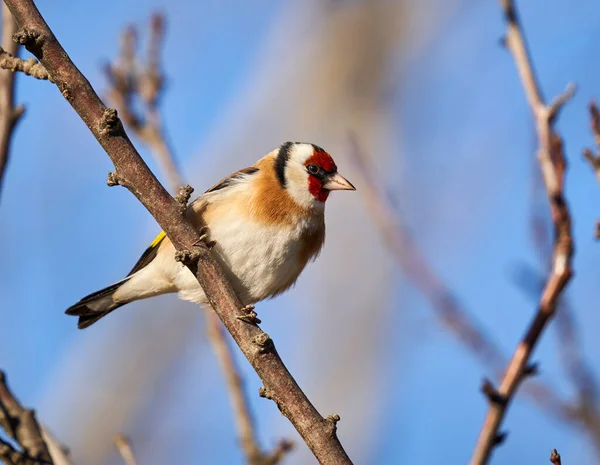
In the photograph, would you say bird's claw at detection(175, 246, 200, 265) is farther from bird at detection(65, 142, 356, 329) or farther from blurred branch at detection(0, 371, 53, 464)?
bird at detection(65, 142, 356, 329)

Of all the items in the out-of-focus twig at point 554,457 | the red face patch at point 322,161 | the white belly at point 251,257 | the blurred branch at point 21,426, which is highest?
the red face patch at point 322,161

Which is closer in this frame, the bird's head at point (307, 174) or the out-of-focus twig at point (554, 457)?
the out-of-focus twig at point (554, 457)

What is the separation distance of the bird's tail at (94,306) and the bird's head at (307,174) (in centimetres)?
102

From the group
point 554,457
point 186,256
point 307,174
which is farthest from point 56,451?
point 307,174

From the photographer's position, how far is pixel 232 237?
12.5ft

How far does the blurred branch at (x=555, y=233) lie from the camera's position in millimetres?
2219

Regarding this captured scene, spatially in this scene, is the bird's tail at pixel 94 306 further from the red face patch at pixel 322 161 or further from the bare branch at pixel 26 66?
the bare branch at pixel 26 66

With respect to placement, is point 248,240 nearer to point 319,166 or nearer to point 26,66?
point 319,166

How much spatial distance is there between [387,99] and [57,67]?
6.99 m

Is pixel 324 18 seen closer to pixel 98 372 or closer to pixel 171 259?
pixel 98 372

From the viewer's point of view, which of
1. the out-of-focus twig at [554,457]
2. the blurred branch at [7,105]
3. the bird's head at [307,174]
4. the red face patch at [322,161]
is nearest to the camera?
the out-of-focus twig at [554,457]

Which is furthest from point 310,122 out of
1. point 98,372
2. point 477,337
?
point 477,337

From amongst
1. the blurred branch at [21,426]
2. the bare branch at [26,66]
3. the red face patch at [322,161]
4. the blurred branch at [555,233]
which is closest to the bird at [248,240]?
the red face patch at [322,161]

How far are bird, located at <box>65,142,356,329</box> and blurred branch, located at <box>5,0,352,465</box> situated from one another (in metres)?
1.08
